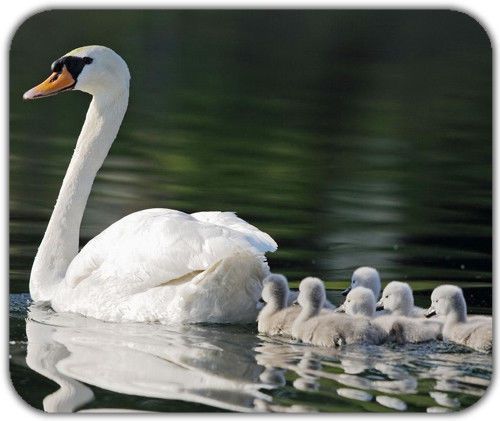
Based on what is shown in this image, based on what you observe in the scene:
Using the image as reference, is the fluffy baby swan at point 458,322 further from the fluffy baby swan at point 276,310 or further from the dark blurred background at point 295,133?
the fluffy baby swan at point 276,310

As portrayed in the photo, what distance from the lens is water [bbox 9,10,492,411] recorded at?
27.6ft

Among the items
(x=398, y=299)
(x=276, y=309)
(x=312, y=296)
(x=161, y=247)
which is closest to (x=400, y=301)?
(x=398, y=299)

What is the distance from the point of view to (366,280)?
9234 mm

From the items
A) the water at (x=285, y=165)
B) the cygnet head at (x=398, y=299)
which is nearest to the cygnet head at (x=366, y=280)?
the cygnet head at (x=398, y=299)

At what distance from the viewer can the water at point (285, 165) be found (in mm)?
8422

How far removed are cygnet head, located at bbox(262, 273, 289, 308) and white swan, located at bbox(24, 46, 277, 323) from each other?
0.14ft

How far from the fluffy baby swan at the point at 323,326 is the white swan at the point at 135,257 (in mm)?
292

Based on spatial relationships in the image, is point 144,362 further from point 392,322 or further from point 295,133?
point 295,133

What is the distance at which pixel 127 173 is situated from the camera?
36.7 feet

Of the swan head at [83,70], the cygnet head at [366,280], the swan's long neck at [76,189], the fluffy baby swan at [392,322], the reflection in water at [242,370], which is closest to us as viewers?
the reflection in water at [242,370]

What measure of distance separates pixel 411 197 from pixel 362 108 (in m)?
1.01

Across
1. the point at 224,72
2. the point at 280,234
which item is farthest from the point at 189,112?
the point at 280,234

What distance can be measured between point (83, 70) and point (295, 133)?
234cm

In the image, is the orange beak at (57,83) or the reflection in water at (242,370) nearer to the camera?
the reflection in water at (242,370)
